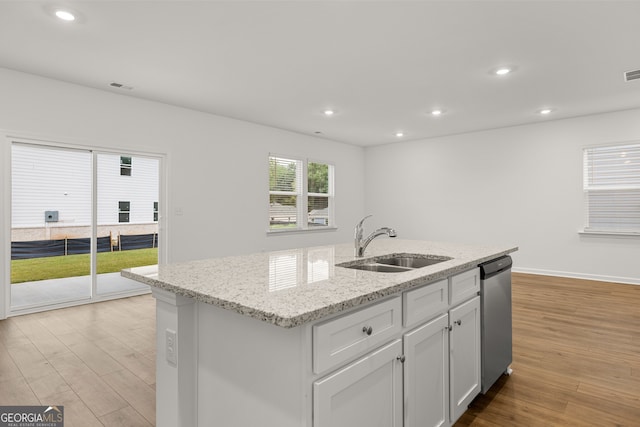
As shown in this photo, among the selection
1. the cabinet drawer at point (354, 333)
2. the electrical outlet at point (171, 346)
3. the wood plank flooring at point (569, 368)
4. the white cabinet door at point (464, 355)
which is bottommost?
the wood plank flooring at point (569, 368)

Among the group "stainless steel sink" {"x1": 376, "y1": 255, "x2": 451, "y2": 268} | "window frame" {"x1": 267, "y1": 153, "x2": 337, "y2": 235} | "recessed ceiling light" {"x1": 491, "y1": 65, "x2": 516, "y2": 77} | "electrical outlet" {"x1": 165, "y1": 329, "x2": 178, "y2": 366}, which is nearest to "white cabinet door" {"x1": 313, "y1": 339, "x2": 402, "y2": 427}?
"electrical outlet" {"x1": 165, "y1": 329, "x2": 178, "y2": 366}

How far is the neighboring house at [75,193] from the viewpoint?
12.8ft

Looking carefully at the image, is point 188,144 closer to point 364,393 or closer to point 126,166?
point 126,166

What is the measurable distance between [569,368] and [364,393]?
7.09 feet

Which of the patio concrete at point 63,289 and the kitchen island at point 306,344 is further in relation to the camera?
the patio concrete at point 63,289

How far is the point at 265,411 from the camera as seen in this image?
→ 3.77 ft

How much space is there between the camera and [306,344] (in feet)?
3.42

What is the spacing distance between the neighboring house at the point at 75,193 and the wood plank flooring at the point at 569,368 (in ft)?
14.5

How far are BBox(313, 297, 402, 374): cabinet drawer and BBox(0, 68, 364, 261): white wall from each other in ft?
13.9

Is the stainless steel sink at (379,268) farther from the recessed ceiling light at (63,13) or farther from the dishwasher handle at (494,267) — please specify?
the recessed ceiling light at (63,13)

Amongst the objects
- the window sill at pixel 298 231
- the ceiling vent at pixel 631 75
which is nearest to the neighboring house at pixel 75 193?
the window sill at pixel 298 231

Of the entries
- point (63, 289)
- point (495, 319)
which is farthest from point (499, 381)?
point (63, 289)

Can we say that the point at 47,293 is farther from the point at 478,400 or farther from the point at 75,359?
the point at 478,400

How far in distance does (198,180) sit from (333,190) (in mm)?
3267
